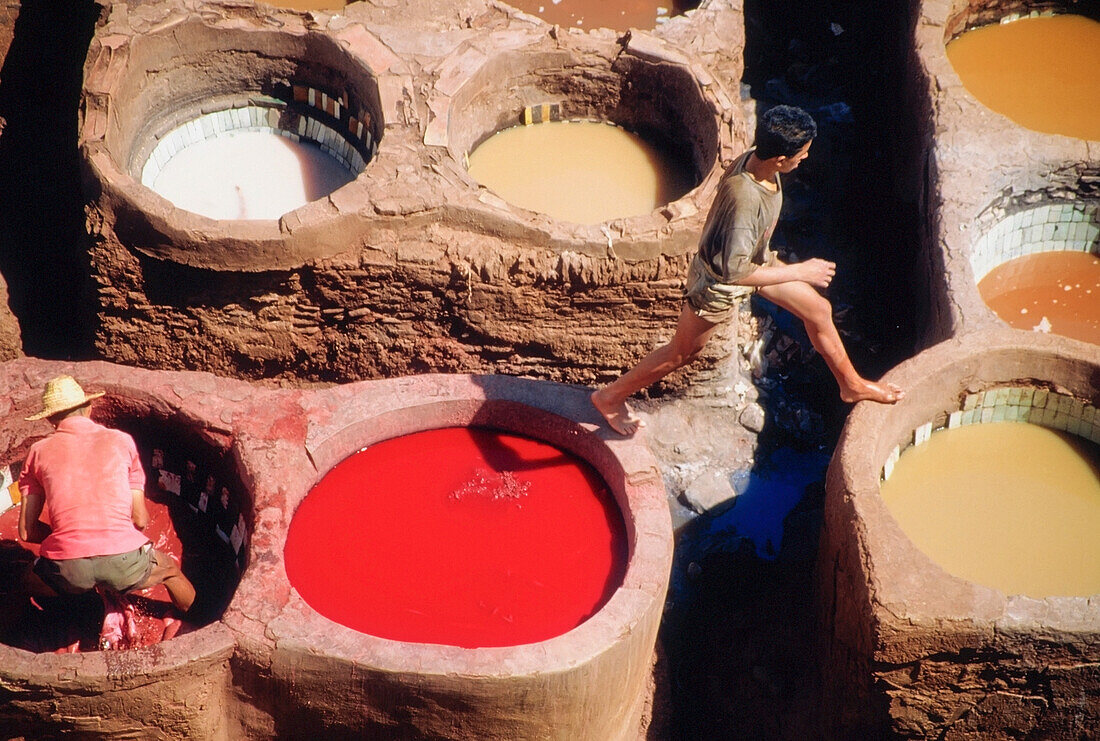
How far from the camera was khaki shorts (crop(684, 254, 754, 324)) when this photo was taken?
4.40 m

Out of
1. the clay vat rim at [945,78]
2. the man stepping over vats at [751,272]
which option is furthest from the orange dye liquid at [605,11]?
the man stepping over vats at [751,272]

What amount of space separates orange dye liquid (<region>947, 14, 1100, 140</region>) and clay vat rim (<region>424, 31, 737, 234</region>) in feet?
6.05

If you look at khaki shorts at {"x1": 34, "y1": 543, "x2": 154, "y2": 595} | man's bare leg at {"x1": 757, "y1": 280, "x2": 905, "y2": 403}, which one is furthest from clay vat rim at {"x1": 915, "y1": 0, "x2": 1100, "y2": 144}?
khaki shorts at {"x1": 34, "y1": 543, "x2": 154, "y2": 595}

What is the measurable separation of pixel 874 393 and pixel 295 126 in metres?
3.42

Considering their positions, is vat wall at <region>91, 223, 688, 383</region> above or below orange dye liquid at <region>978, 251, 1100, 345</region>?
below

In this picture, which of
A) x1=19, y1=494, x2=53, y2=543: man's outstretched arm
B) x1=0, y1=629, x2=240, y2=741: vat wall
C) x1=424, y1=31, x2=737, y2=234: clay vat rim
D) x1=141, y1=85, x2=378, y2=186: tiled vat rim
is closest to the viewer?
x1=0, y1=629, x2=240, y2=741: vat wall

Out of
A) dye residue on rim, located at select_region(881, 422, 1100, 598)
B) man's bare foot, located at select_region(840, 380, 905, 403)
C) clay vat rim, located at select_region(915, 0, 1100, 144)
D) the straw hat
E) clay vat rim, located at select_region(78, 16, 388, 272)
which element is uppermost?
clay vat rim, located at select_region(915, 0, 1100, 144)

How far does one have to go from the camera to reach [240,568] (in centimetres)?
460

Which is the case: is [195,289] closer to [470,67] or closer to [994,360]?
[470,67]

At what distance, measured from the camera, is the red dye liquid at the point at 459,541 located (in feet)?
14.0

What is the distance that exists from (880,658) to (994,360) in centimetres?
134

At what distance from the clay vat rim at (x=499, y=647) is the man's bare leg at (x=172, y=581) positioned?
0.48 meters

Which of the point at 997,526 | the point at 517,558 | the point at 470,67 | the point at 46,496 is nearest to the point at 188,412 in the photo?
the point at 46,496

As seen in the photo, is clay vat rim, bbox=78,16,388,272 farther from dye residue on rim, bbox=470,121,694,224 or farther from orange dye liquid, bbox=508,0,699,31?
orange dye liquid, bbox=508,0,699,31
